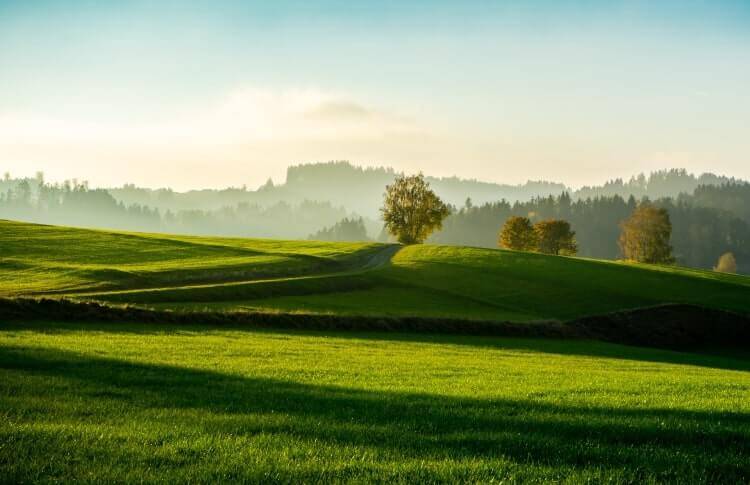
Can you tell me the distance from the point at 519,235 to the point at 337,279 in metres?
82.7

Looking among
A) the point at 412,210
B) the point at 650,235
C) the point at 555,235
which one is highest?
the point at 412,210

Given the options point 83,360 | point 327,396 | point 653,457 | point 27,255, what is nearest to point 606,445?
point 653,457

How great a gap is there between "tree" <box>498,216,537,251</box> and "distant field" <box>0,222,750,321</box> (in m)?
40.9

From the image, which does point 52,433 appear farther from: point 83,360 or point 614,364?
point 614,364

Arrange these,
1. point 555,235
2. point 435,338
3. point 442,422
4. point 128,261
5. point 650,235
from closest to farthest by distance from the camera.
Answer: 1. point 442,422
2. point 435,338
3. point 128,261
4. point 650,235
5. point 555,235

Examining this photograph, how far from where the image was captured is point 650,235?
140000 millimetres

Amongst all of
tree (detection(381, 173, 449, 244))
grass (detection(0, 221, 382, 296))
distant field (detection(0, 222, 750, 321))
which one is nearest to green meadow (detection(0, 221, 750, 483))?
distant field (detection(0, 222, 750, 321))

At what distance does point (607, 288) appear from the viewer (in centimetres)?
7056

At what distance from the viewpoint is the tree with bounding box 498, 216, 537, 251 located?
13588 centimetres

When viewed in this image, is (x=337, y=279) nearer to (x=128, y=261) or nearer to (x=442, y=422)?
(x=128, y=261)

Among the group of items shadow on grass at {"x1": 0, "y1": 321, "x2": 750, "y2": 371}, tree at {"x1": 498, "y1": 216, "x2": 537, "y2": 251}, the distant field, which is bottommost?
shadow on grass at {"x1": 0, "y1": 321, "x2": 750, "y2": 371}

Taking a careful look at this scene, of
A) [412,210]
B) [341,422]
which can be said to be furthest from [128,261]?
[412,210]

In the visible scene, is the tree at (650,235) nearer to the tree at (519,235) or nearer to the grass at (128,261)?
the tree at (519,235)

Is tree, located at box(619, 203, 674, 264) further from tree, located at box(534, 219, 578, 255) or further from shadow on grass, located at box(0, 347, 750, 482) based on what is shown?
shadow on grass, located at box(0, 347, 750, 482)
